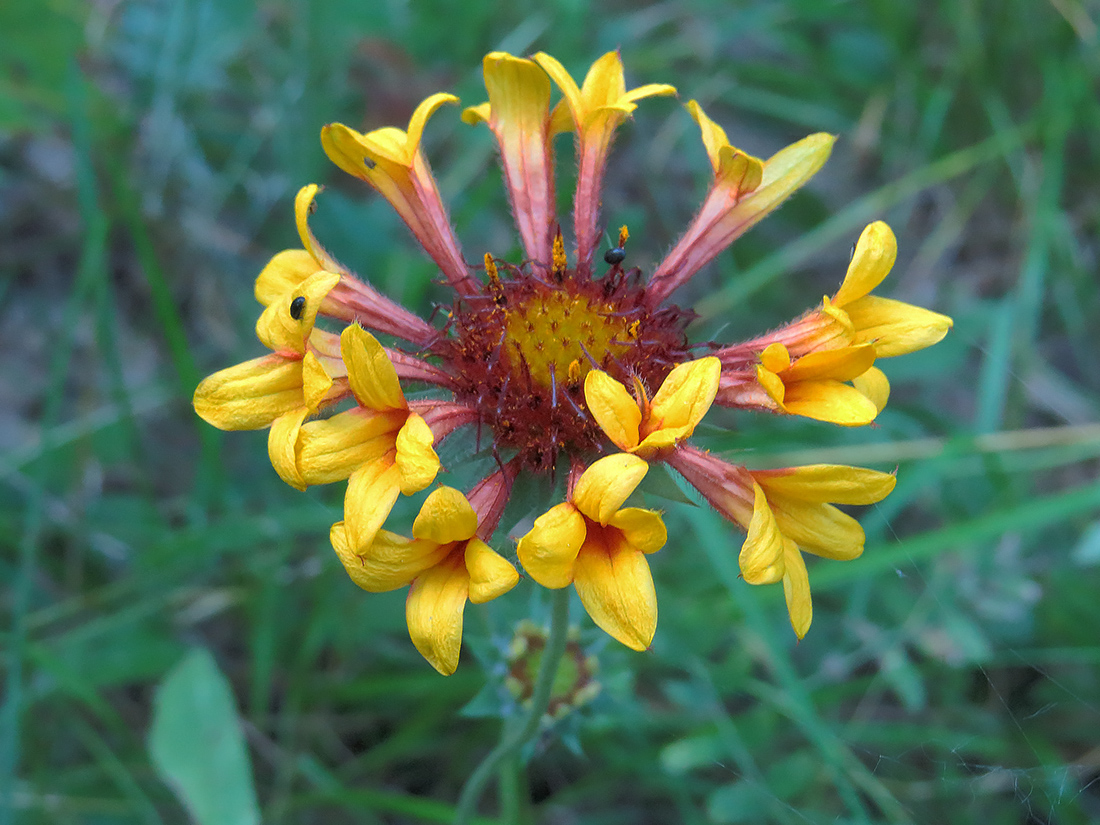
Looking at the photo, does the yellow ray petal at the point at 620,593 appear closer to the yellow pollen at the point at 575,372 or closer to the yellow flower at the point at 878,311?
the yellow pollen at the point at 575,372

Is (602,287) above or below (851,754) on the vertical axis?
above

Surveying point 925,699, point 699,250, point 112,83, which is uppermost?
point 112,83

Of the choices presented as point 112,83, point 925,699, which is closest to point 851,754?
point 925,699

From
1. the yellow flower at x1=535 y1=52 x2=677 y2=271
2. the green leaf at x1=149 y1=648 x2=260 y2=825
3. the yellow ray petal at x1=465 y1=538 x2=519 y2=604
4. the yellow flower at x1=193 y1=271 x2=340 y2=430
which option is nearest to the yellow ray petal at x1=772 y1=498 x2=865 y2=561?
the yellow ray petal at x1=465 y1=538 x2=519 y2=604

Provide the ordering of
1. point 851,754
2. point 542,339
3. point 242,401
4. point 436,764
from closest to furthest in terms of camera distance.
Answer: point 242,401, point 542,339, point 851,754, point 436,764

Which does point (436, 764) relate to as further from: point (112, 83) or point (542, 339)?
point (112, 83)

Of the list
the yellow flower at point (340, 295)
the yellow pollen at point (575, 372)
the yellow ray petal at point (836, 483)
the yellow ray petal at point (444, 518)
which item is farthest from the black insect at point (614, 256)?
the yellow ray petal at point (444, 518)

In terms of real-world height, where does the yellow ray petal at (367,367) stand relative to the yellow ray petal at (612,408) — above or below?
above

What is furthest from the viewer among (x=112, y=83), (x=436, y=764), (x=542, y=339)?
(x=112, y=83)
